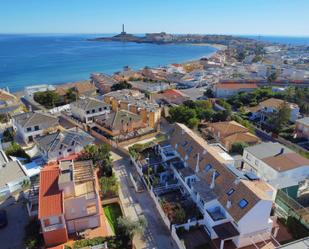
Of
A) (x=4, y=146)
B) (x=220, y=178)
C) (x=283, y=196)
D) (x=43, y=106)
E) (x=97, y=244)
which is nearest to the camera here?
(x=97, y=244)

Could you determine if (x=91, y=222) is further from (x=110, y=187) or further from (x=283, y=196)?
(x=283, y=196)

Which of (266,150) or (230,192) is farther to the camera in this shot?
(266,150)

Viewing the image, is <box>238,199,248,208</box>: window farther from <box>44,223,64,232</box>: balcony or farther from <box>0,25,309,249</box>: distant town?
<box>44,223,64,232</box>: balcony

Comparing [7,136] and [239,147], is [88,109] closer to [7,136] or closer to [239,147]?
[7,136]

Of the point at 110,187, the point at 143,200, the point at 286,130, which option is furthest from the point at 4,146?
the point at 286,130

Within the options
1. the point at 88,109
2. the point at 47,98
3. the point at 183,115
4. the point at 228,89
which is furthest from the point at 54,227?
the point at 228,89

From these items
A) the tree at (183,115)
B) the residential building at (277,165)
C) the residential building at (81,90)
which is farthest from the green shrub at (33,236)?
the residential building at (81,90)
